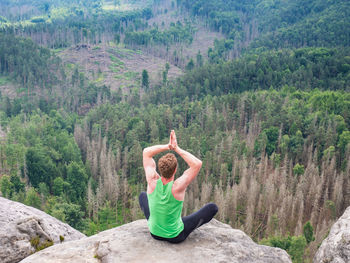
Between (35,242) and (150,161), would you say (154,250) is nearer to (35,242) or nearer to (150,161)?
(150,161)

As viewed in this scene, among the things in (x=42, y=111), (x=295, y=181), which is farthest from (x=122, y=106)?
(x=295, y=181)

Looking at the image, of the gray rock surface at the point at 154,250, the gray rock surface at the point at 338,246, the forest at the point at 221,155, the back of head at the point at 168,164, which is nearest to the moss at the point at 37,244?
the gray rock surface at the point at 154,250

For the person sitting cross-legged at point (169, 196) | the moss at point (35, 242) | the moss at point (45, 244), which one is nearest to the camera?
the person sitting cross-legged at point (169, 196)

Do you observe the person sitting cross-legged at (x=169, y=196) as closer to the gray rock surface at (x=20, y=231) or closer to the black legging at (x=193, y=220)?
the black legging at (x=193, y=220)

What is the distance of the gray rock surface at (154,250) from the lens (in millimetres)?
16859

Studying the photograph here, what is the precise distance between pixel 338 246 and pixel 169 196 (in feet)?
26.8

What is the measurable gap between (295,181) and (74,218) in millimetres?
55132

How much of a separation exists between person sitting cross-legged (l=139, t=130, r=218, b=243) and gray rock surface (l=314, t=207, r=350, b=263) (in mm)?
6220

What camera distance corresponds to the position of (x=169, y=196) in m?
17.6

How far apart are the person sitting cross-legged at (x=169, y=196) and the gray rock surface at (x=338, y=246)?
6.22m

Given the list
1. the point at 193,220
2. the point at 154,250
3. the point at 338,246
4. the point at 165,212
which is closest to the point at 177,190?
the point at 165,212

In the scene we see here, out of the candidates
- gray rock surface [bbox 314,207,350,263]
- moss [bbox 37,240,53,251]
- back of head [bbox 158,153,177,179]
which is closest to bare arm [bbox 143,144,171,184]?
back of head [bbox 158,153,177,179]

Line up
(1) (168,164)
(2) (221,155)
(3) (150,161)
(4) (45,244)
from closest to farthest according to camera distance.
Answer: (1) (168,164) < (3) (150,161) < (4) (45,244) < (2) (221,155)

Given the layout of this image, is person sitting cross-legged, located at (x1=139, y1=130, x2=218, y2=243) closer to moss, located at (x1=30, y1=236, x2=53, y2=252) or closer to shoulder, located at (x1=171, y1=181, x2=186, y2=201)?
shoulder, located at (x1=171, y1=181, x2=186, y2=201)
